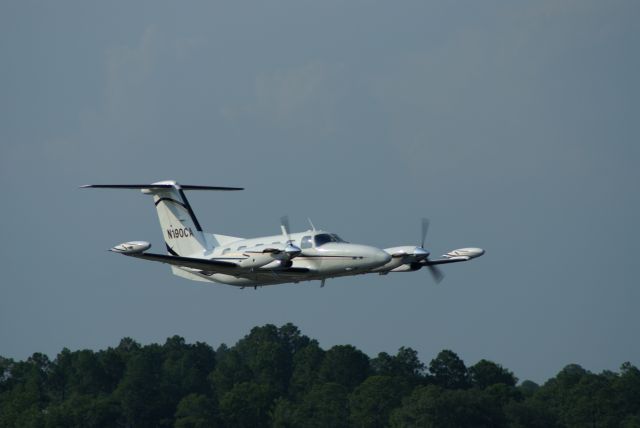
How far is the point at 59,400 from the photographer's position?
104125 millimetres

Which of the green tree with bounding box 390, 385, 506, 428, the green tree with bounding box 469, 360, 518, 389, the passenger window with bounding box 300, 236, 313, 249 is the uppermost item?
the green tree with bounding box 469, 360, 518, 389

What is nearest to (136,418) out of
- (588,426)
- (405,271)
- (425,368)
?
(425,368)

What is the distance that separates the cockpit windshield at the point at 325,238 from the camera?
161 feet

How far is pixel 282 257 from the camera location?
4859 cm

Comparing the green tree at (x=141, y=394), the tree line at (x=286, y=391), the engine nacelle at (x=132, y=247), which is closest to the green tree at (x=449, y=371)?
the tree line at (x=286, y=391)

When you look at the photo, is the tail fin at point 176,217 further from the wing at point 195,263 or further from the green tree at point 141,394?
the green tree at point 141,394

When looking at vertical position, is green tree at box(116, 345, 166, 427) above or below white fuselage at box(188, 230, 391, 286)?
above

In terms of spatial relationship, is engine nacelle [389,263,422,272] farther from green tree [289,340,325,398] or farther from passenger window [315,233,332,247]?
green tree [289,340,325,398]

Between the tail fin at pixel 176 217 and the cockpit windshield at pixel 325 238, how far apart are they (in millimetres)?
7854

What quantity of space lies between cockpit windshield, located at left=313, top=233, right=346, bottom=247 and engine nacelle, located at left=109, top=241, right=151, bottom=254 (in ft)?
22.4

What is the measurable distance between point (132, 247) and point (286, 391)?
5728cm

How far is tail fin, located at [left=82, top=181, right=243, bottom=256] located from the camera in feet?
183

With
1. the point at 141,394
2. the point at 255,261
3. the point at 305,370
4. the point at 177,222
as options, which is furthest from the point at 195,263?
the point at 305,370

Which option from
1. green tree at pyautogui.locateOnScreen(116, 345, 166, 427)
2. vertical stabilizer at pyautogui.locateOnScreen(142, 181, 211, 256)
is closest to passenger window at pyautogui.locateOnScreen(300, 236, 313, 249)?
vertical stabilizer at pyautogui.locateOnScreen(142, 181, 211, 256)
